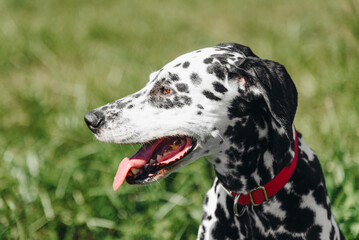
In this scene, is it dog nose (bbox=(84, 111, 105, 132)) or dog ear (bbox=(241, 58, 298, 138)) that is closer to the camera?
dog ear (bbox=(241, 58, 298, 138))

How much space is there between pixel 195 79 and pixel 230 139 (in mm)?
359

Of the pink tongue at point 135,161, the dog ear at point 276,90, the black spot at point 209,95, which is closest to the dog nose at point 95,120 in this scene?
the pink tongue at point 135,161

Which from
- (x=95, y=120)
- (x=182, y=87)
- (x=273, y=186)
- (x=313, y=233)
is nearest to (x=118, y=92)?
(x=95, y=120)

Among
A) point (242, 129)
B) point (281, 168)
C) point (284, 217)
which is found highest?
point (242, 129)

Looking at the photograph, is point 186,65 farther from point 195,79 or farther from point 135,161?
point 135,161

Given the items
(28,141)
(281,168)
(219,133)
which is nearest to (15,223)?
(28,141)

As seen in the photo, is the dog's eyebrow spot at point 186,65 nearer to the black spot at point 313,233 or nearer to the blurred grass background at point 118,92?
the black spot at point 313,233

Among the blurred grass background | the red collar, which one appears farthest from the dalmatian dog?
the blurred grass background

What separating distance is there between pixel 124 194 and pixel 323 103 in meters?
2.65

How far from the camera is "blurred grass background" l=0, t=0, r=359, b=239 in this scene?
3154 mm

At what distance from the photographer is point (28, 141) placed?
4.22 m

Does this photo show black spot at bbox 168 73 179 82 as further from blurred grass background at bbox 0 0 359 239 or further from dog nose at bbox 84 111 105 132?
blurred grass background at bbox 0 0 359 239

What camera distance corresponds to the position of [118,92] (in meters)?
4.78

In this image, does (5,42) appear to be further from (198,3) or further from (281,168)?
(281,168)
